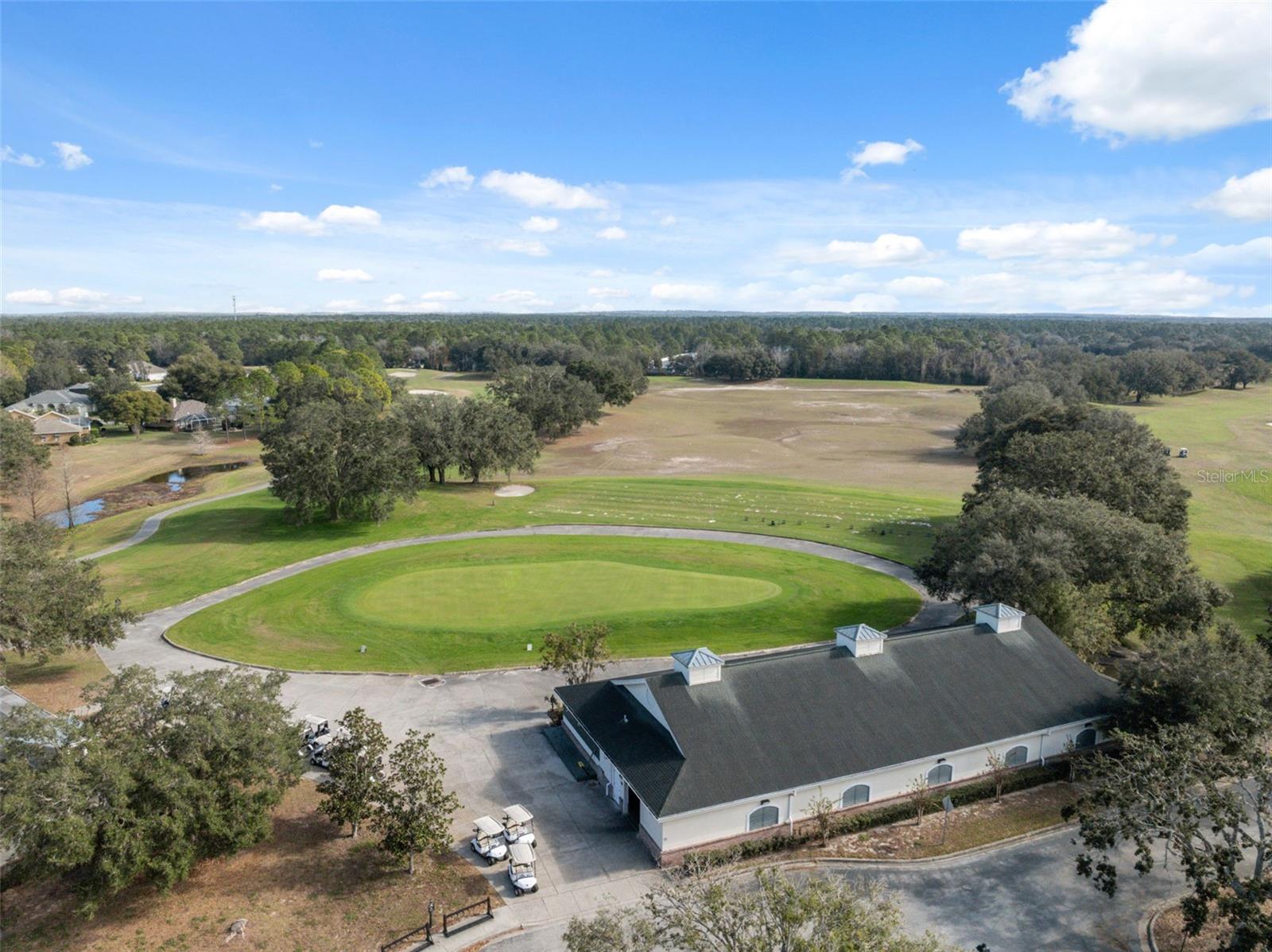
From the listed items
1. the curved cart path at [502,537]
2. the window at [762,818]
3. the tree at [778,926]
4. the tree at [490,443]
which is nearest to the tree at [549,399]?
the tree at [490,443]

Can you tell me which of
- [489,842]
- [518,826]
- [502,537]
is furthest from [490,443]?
[489,842]

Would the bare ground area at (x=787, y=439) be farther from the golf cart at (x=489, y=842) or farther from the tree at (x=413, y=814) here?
the tree at (x=413, y=814)

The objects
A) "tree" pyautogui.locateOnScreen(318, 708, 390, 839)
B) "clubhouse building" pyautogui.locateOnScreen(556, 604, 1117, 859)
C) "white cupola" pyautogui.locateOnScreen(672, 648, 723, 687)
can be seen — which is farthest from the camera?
"white cupola" pyautogui.locateOnScreen(672, 648, 723, 687)

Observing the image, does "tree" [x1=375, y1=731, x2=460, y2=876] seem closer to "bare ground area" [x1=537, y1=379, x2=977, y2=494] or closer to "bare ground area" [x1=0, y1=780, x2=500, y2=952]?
"bare ground area" [x1=0, y1=780, x2=500, y2=952]

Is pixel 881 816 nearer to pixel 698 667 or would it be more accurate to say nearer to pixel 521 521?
pixel 698 667

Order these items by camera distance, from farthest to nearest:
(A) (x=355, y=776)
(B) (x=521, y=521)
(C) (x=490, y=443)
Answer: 1. (C) (x=490, y=443)
2. (B) (x=521, y=521)
3. (A) (x=355, y=776)

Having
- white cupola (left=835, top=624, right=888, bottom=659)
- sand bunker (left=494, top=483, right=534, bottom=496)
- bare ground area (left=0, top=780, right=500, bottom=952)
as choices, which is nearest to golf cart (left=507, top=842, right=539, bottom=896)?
bare ground area (left=0, top=780, right=500, bottom=952)
